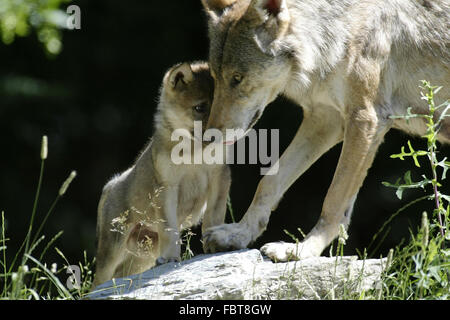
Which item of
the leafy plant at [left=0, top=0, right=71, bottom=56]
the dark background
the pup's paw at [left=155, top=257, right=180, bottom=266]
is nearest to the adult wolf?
the pup's paw at [left=155, top=257, right=180, bottom=266]

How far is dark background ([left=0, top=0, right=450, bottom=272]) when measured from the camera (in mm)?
8453

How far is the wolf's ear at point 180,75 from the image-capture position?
15.8 ft

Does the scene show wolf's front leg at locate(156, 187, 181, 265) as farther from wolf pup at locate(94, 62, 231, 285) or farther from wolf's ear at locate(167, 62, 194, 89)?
wolf's ear at locate(167, 62, 194, 89)

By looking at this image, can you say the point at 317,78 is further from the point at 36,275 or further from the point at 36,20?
the point at 36,20

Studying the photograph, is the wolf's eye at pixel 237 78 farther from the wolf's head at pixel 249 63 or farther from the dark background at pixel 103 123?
the dark background at pixel 103 123

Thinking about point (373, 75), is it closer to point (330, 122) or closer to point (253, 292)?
point (330, 122)

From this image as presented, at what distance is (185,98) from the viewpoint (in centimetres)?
482

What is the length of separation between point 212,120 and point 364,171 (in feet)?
3.62

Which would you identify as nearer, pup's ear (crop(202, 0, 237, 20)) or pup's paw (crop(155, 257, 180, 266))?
pup's paw (crop(155, 257, 180, 266))

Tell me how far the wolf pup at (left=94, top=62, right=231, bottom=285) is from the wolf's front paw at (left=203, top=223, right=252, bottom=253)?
7.4 inches

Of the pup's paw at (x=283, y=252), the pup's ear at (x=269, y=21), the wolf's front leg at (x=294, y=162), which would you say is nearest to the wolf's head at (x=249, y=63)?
the pup's ear at (x=269, y=21)

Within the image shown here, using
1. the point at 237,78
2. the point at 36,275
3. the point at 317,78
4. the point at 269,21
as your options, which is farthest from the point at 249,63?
the point at 36,275


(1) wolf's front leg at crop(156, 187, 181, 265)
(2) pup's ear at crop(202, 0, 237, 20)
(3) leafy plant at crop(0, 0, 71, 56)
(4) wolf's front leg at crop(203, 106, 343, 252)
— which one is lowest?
(1) wolf's front leg at crop(156, 187, 181, 265)

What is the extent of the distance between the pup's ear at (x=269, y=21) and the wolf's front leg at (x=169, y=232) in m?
1.13
